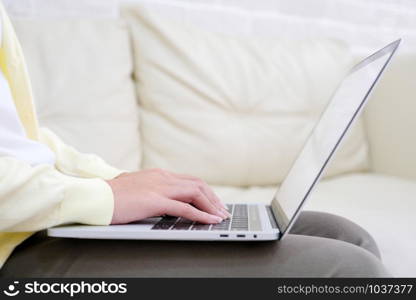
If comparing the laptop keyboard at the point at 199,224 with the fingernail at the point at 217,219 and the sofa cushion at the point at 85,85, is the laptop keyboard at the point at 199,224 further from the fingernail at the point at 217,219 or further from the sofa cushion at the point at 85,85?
the sofa cushion at the point at 85,85

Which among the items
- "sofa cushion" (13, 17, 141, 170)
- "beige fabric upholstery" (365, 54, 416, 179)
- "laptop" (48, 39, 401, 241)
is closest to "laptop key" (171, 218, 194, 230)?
"laptop" (48, 39, 401, 241)

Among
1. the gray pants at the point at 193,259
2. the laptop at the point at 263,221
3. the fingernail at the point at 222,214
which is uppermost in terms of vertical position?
the laptop at the point at 263,221

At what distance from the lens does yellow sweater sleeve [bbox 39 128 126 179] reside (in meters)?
0.81

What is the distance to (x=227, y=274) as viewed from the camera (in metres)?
0.53

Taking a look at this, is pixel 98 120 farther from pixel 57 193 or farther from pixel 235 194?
pixel 57 193

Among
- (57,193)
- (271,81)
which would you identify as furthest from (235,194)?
(57,193)

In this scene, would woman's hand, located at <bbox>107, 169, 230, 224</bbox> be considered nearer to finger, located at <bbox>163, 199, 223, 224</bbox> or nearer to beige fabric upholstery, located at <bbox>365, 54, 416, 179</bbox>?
finger, located at <bbox>163, 199, 223, 224</bbox>

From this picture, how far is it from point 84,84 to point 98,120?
92mm

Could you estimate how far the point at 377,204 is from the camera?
108cm

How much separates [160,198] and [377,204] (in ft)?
2.19

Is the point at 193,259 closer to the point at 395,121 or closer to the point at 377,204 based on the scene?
the point at 377,204

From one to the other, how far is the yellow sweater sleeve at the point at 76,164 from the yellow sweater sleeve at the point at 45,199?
A: 0.74 ft

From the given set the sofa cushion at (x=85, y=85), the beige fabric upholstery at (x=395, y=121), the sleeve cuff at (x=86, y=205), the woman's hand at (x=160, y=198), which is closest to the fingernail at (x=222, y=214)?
the woman's hand at (x=160, y=198)

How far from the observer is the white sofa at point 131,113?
41.7 inches
